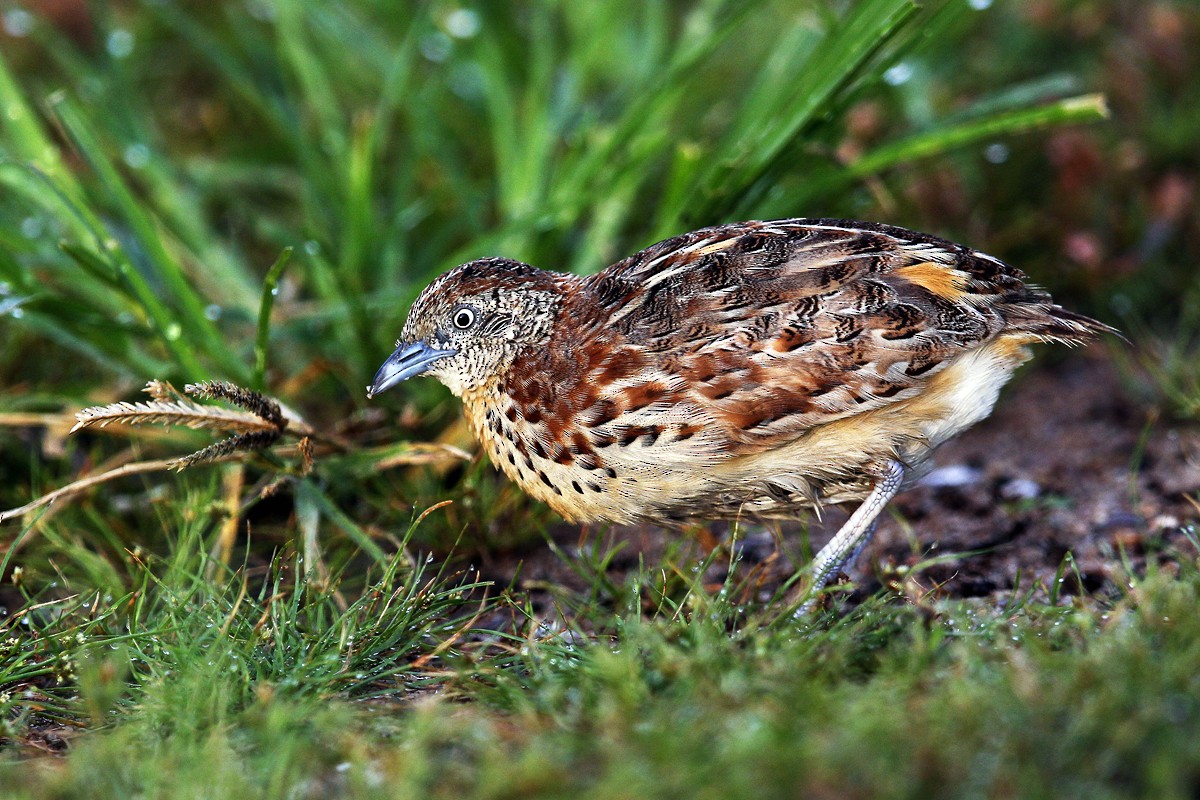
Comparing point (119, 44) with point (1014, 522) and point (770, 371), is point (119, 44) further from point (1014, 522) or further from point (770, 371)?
point (1014, 522)

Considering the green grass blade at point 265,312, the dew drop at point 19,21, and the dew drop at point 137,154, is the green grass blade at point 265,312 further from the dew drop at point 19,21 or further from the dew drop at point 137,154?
the dew drop at point 19,21

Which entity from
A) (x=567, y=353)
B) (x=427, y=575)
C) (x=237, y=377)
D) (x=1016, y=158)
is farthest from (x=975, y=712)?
(x=1016, y=158)

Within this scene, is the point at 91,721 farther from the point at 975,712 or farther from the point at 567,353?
the point at 975,712

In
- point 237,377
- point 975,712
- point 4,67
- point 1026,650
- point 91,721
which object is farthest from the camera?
point 4,67

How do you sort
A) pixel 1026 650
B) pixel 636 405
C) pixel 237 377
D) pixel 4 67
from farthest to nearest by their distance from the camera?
pixel 4 67, pixel 237 377, pixel 636 405, pixel 1026 650

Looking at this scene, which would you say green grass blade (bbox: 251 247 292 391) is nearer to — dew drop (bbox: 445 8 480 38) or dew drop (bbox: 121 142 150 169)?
dew drop (bbox: 121 142 150 169)

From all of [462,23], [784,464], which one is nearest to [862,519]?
[784,464]

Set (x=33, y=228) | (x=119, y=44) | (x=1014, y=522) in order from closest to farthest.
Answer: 1. (x=1014, y=522)
2. (x=33, y=228)
3. (x=119, y=44)
